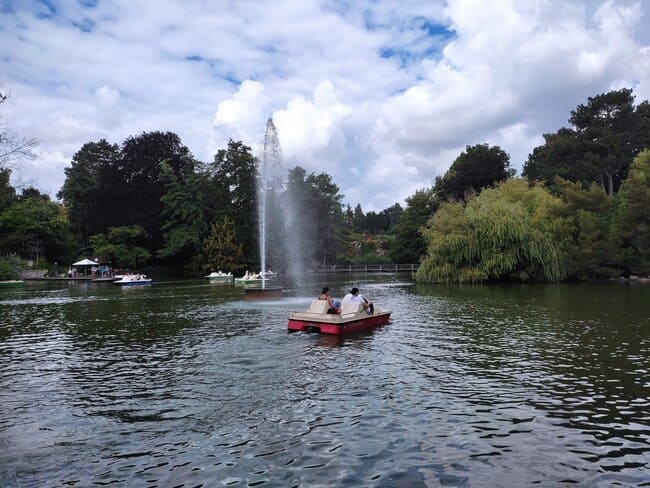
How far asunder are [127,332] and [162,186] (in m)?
61.4

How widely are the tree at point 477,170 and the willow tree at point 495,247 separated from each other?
27305 mm

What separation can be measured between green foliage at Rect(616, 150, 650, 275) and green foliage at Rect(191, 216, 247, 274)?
47.6 metres

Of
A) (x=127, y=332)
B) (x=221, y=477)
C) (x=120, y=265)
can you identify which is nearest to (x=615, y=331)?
(x=221, y=477)

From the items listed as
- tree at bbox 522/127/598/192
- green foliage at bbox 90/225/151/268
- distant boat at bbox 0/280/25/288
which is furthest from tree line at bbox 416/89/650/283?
green foliage at bbox 90/225/151/268

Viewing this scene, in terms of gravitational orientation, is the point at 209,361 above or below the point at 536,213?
below

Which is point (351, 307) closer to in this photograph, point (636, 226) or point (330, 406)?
point (330, 406)

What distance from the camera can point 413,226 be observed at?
3098 inches

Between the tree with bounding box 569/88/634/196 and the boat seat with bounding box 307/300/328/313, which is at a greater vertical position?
the tree with bounding box 569/88/634/196

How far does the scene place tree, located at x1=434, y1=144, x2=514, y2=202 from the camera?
2916 inches

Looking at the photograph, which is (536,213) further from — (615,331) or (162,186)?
(162,186)

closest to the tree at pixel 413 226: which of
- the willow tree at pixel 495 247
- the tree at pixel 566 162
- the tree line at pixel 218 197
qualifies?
the tree line at pixel 218 197

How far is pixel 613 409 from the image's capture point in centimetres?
964

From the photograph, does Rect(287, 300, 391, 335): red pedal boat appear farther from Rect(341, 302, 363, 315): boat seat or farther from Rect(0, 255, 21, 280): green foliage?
Rect(0, 255, 21, 280): green foliage

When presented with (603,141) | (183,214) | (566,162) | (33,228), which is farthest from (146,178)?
(603,141)
